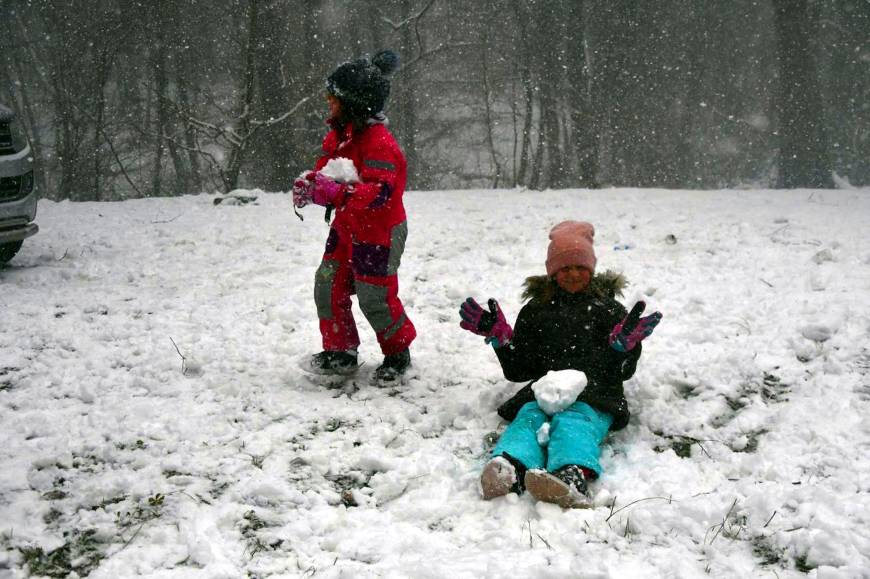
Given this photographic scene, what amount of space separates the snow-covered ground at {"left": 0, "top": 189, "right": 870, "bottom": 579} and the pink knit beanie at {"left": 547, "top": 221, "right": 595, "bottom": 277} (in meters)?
0.81

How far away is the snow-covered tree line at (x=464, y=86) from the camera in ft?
52.4

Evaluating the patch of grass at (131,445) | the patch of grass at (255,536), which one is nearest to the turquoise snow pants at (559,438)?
the patch of grass at (255,536)

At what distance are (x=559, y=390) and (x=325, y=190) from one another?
1.61 metres

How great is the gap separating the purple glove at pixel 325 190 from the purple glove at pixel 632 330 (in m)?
1.62

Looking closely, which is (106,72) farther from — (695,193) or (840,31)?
(840,31)

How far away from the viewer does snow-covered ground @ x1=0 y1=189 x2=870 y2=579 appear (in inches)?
92.7

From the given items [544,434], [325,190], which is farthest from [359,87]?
[544,434]

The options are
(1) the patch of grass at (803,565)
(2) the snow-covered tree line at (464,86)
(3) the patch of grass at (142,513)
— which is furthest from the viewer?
(2) the snow-covered tree line at (464,86)

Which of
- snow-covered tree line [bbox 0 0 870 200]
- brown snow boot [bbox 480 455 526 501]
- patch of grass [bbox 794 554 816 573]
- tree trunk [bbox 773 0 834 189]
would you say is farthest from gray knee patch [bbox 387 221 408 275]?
tree trunk [bbox 773 0 834 189]

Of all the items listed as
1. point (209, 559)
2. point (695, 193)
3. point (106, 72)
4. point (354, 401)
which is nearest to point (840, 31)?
point (695, 193)

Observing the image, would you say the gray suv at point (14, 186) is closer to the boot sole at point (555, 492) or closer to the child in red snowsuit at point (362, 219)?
the child in red snowsuit at point (362, 219)

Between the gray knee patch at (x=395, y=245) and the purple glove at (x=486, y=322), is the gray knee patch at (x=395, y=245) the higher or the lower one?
the higher one

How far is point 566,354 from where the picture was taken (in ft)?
11.6

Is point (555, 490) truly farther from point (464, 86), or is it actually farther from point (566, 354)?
point (464, 86)
